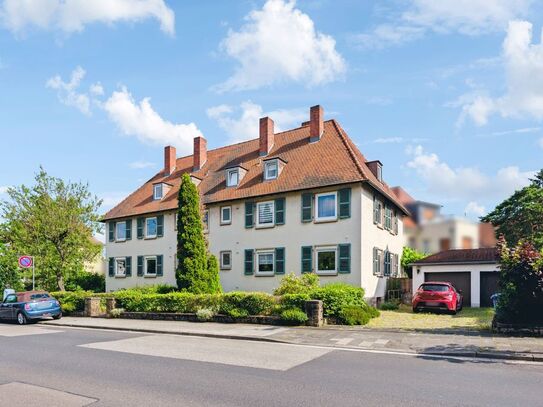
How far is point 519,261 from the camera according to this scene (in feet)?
46.1

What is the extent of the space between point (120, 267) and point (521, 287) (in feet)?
94.7

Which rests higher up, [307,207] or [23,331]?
[307,207]

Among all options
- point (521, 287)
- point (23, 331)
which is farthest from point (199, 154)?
point (521, 287)

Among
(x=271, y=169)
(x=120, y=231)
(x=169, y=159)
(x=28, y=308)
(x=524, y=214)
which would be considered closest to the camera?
(x=28, y=308)

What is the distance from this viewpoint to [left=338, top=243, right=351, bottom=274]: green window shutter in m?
23.8

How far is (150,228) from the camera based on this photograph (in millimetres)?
33125

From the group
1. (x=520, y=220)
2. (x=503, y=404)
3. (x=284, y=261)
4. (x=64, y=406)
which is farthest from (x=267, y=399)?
(x=520, y=220)

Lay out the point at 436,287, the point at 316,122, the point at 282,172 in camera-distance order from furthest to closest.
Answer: the point at 316,122 < the point at 282,172 < the point at 436,287

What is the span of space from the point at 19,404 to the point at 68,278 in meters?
33.5

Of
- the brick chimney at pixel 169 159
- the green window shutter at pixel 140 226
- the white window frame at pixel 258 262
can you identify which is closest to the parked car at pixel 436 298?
the white window frame at pixel 258 262

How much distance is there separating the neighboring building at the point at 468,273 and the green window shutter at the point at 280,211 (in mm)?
8303

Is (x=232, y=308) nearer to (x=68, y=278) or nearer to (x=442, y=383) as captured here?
(x=442, y=383)

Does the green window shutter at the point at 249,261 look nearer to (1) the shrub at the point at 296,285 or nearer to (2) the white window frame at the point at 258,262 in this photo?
(2) the white window frame at the point at 258,262

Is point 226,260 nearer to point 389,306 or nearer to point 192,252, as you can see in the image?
point 192,252
